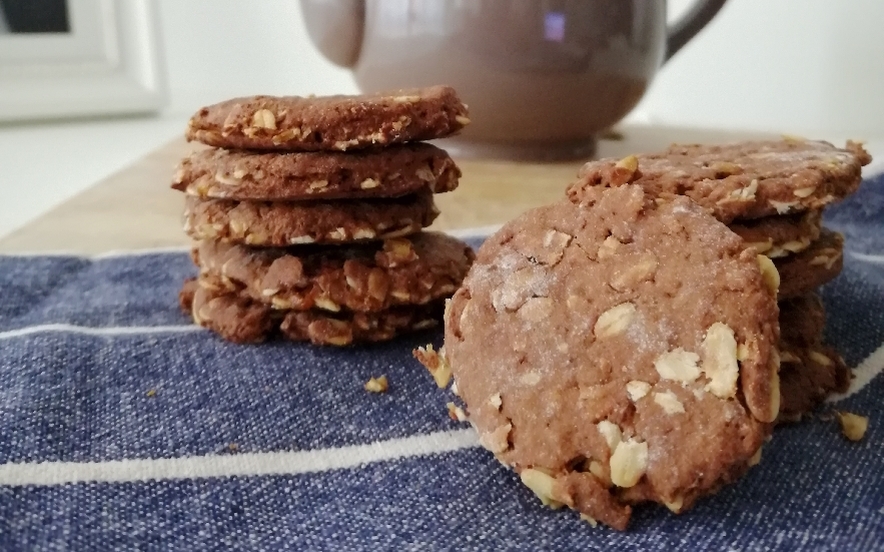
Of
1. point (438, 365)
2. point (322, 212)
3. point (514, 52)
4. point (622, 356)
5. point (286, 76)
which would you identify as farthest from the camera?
point (286, 76)

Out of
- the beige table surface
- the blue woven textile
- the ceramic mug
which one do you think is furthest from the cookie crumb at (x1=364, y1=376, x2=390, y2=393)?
the ceramic mug

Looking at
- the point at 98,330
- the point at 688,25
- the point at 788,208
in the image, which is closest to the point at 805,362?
the point at 788,208

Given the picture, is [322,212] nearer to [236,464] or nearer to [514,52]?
[236,464]

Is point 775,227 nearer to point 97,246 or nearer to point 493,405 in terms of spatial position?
point 493,405

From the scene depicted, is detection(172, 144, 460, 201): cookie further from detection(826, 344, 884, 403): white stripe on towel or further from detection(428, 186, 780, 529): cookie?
detection(826, 344, 884, 403): white stripe on towel

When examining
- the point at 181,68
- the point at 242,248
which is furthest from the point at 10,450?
the point at 181,68

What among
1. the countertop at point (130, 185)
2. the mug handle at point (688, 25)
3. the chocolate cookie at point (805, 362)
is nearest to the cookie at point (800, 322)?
the chocolate cookie at point (805, 362)
